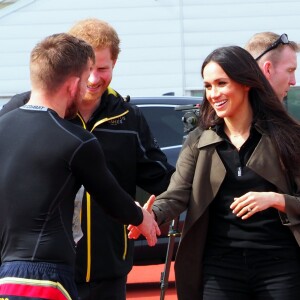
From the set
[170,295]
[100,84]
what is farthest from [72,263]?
[170,295]

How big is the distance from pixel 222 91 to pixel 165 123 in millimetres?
5183

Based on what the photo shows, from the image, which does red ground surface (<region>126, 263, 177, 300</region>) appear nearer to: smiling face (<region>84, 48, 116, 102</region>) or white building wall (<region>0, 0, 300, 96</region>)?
smiling face (<region>84, 48, 116, 102</region>)

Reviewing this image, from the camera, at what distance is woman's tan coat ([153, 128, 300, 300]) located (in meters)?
4.42

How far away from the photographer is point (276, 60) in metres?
5.22

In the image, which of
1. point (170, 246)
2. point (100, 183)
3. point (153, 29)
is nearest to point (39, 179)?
point (100, 183)

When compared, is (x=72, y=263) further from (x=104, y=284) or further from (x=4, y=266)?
(x=104, y=284)

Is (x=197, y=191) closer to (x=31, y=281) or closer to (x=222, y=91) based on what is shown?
(x=222, y=91)

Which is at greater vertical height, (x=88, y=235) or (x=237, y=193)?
(x=237, y=193)

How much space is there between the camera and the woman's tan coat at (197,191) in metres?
4.42

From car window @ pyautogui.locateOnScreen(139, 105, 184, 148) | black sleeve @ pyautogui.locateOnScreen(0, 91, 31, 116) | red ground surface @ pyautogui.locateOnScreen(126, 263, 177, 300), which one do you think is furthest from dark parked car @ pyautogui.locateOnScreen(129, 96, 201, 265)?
black sleeve @ pyautogui.locateOnScreen(0, 91, 31, 116)

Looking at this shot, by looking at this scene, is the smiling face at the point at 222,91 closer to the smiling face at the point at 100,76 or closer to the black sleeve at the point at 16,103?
the smiling face at the point at 100,76

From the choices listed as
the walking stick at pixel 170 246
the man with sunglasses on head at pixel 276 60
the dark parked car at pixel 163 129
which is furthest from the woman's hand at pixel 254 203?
the dark parked car at pixel 163 129

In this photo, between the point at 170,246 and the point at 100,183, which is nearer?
the point at 100,183

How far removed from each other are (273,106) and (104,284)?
1.21 meters
